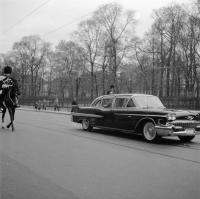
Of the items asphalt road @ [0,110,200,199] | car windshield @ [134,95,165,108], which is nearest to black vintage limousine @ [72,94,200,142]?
car windshield @ [134,95,165,108]

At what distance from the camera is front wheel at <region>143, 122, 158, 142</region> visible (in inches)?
397

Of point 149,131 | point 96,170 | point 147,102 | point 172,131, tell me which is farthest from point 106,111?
point 96,170

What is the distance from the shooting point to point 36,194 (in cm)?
463

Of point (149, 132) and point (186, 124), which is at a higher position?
point (186, 124)

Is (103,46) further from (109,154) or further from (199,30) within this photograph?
(109,154)

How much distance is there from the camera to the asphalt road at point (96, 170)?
15.6 ft

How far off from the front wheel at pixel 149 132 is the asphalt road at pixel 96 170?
799 mm

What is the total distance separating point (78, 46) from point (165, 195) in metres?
54.9

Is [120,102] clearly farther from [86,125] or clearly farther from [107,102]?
[86,125]

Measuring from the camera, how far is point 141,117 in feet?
34.5

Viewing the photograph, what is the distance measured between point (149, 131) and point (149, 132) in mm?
37

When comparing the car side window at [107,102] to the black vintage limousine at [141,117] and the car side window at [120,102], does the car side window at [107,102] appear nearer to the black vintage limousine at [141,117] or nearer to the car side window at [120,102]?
the black vintage limousine at [141,117]

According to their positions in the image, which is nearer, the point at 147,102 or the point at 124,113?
the point at 124,113

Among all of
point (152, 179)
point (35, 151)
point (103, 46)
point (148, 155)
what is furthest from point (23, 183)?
point (103, 46)
